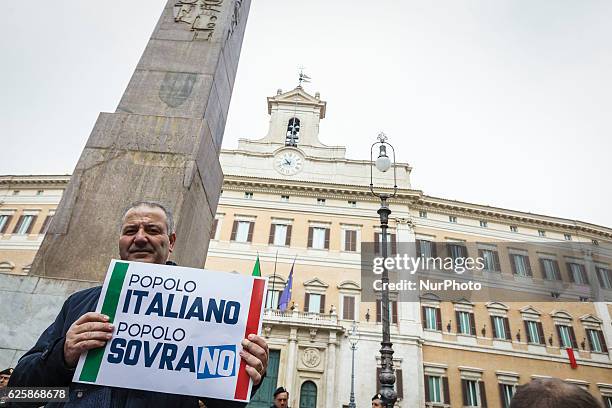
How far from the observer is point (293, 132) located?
28.7 meters

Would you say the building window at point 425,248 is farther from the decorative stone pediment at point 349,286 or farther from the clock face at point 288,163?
the clock face at point 288,163

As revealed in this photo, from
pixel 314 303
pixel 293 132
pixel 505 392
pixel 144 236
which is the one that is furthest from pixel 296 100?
pixel 144 236

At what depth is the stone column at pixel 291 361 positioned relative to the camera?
1938 centimetres

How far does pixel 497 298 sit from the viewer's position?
78.7 feet

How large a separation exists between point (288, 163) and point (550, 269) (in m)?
19.1

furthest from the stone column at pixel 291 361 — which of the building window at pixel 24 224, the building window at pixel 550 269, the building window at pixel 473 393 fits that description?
the building window at pixel 24 224

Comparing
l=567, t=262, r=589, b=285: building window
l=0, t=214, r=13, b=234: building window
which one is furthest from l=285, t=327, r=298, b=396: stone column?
l=0, t=214, r=13, b=234: building window

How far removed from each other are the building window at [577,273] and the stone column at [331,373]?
57.1 feet

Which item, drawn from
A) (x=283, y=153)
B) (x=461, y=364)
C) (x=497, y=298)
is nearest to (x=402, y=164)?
(x=283, y=153)

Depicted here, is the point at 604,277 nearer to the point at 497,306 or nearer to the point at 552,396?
the point at 497,306

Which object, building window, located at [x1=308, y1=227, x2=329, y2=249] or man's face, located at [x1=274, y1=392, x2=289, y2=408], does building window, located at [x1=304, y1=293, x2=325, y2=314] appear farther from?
man's face, located at [x1=274, y1=392, x2=289, y2=408]

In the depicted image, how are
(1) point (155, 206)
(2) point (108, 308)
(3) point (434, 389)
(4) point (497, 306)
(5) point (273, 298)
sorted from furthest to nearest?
(4) point (497, 306) < (5) point (273, 298) < (3) point (434, 389) < (1) point (155, 206) < (2) point (108, 308)

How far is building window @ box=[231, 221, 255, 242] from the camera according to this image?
78.7 feet

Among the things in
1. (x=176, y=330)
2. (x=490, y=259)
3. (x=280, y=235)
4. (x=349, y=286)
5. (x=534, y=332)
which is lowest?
(x=176, y=330)
